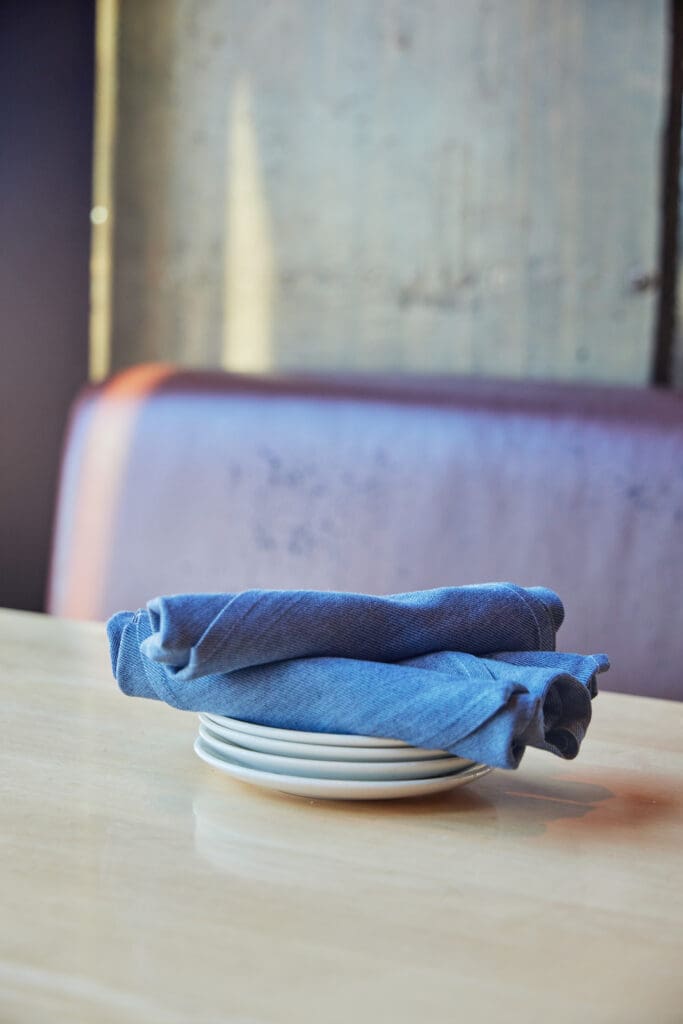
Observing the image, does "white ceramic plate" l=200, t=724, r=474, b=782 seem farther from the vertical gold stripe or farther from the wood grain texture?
the vertical gold stripe

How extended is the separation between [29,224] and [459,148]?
0.95 m

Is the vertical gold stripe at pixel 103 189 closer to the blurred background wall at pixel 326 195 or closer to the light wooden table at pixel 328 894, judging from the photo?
the blurred background wall at pixel 326 195

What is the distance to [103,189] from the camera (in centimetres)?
267

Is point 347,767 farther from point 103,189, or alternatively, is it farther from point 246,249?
point 103,189

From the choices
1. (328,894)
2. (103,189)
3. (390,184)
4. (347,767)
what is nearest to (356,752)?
(347,767)

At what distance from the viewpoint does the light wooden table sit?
1.73 ft

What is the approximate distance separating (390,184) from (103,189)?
70 cm

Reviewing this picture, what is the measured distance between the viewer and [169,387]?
84.0 inches

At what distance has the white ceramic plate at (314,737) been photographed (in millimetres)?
758

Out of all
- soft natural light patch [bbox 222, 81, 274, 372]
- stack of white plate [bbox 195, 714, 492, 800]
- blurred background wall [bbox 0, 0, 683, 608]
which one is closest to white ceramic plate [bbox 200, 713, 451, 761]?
stack of white plate [bbox 195, 714, 492, 800]

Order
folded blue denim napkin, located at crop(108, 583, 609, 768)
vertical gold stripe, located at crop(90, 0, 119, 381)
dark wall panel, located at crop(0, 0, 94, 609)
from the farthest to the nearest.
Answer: vertical gold stripe, located at crop(90, 0, 119, 381) < dark wall panel, located at crop(0, 0, 94, 609) < folded blue denim napkin, located at crop(108, 583, 609, 768)

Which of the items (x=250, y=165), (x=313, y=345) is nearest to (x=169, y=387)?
(x=313, y=345)

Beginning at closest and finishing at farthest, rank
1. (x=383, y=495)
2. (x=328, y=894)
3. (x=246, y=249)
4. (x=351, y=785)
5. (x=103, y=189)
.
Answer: (x=328, y=894) < (x=351, y=785) < (x=383, y=495) < (x=246, y=249) < (x=103, y=189)

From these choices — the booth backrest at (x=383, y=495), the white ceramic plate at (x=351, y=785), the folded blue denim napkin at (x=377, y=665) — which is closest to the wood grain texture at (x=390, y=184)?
the booth backrest at (x=383, y=495)
